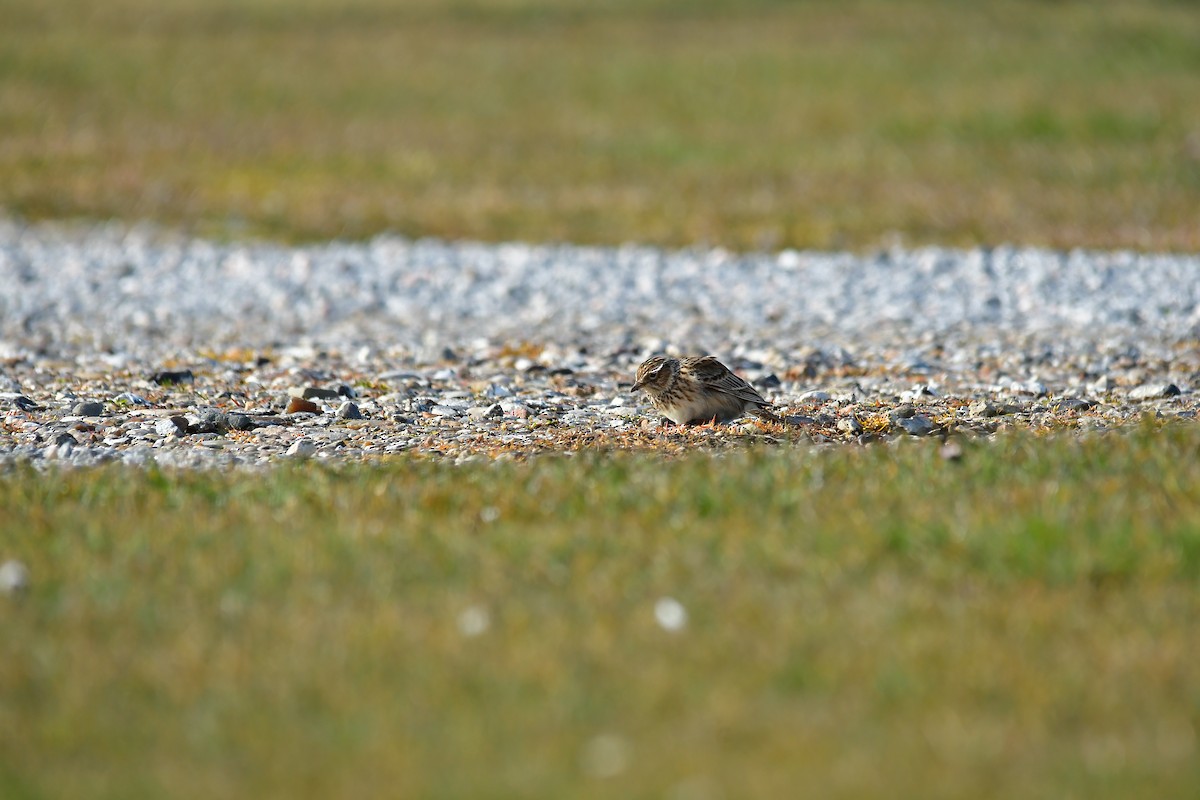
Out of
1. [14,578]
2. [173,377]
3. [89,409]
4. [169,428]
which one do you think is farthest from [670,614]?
[173,377]

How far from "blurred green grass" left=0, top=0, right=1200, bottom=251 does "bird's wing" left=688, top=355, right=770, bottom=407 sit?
13.8m

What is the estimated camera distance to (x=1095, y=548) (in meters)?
8.02

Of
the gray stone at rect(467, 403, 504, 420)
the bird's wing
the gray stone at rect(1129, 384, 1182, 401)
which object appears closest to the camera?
the bird's wing

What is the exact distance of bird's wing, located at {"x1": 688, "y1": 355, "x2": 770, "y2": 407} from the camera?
11.9 meters

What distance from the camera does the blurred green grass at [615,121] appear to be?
90.5 ft

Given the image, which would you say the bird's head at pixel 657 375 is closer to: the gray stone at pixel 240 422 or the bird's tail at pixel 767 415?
the bird's tail at pixel 767 415

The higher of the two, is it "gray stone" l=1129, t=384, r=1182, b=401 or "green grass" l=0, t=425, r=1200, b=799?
"gray stone" l=1129, t=384, r=1182, b=401

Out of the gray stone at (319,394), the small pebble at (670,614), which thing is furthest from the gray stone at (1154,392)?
the small pebble at (670,614)

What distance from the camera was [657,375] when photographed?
39.6 feet

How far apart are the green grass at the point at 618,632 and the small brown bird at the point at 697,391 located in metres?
1.88

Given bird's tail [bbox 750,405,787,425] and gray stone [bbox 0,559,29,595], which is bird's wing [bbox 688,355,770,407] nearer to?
bird's tail [bbox 750,405,787,425]

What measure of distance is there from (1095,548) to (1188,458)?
2173 mm

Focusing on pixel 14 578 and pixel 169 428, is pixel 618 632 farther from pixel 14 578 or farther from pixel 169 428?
pixel 169 428

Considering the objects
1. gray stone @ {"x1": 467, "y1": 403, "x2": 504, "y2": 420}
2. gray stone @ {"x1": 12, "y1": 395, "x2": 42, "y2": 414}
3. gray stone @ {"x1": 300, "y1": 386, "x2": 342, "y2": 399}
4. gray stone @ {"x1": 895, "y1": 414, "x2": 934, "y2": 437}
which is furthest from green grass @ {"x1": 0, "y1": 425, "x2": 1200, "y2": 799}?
gray stone @ {"x1": 300, "y1": 386, "x2": 342, "y2": 399}
